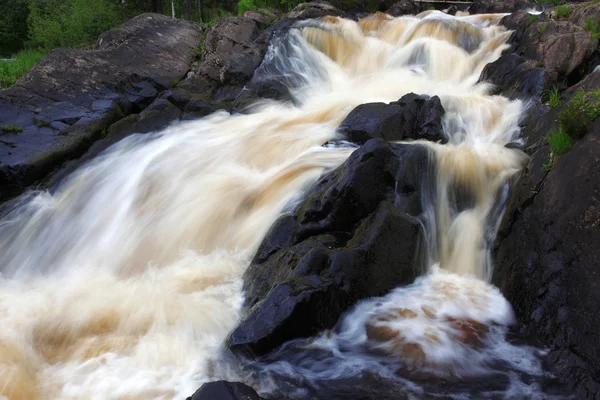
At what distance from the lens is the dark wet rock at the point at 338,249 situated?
470cm

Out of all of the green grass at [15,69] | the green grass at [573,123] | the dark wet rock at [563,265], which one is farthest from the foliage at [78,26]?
the dark wet rock at [563,265]

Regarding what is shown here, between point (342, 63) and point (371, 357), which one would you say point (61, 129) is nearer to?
point (342, 63)

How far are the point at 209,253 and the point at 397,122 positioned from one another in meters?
3.92

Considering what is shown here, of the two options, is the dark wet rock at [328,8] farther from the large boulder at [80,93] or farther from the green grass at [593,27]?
the green grass at [593,27]

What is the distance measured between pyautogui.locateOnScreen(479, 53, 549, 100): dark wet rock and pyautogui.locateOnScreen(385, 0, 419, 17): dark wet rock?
27.4 ft

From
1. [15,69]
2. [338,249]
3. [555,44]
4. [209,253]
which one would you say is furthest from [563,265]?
[15,69]

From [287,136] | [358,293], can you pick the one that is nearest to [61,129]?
[287,136]

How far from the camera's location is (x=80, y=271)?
6938 millimetres

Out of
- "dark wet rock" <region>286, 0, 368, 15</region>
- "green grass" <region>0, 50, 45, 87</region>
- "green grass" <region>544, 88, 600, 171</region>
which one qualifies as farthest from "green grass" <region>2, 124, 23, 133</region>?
"green grass" <region>544, 88, 600, 171</region>

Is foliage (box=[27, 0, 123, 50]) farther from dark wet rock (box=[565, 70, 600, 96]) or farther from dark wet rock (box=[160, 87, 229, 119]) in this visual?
Result: dark wet rock (box=[565, 70, 600, 96])

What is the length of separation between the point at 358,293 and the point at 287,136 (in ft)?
15.9

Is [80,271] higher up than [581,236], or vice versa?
[581,236]

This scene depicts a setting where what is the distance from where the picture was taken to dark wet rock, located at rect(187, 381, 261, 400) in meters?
3.35

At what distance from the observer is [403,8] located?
1831 centimetres
